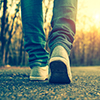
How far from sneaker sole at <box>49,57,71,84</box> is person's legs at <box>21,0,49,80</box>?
510 millimetres

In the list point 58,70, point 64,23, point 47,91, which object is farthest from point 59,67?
point 64,23

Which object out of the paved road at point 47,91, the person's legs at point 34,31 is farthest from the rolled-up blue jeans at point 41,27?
the paved road at point 47,91

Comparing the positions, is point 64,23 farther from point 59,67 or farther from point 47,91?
point 47,91

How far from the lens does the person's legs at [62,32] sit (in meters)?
1.46

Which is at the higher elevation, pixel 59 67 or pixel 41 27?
pixel 41 27

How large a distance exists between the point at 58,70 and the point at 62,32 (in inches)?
17.0

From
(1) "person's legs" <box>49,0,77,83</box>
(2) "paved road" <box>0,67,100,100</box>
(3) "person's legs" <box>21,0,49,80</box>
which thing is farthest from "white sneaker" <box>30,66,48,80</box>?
(1) "person's legs" <box>49,0,77,83</box>

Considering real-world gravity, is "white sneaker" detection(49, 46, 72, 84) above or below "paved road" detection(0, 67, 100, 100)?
above

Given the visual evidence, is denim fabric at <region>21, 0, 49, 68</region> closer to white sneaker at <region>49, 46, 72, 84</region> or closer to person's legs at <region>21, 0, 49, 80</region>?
person's legs at <region>21, 0, 49, 80</region>

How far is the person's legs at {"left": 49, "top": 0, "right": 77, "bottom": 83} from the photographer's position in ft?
4.80

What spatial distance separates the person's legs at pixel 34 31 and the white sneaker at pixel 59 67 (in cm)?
51

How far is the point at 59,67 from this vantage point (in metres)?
1.38

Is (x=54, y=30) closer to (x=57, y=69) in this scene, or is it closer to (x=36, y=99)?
(x=57, y=69)

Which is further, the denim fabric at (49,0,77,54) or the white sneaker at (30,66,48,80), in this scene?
the white sneaker at (30,66,48,80)
